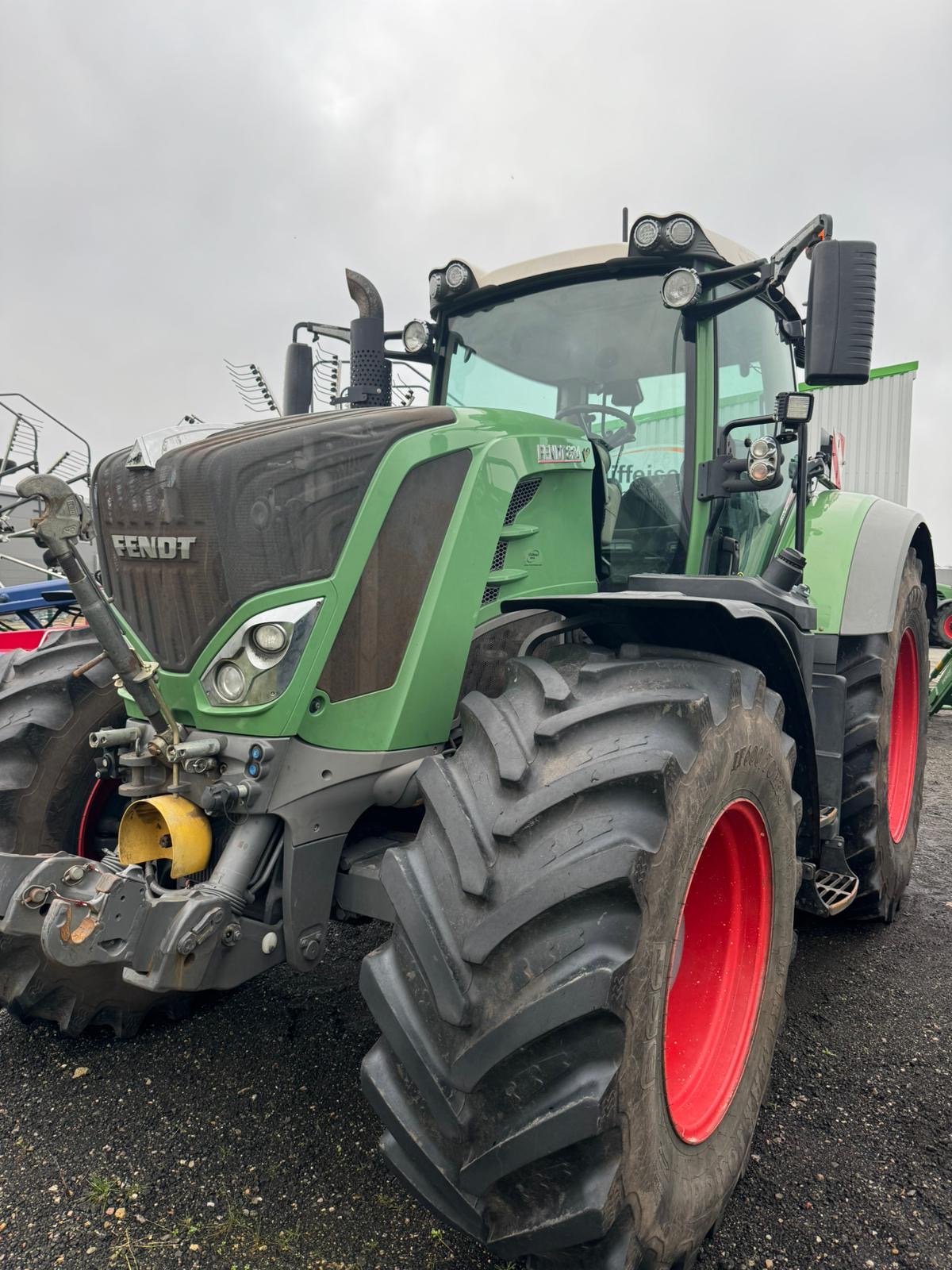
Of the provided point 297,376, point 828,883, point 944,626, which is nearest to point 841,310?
point 297,376

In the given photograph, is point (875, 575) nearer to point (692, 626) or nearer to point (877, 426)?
point (692, 626)

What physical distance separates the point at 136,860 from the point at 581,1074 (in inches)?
43.2

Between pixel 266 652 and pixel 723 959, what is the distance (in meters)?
1.33

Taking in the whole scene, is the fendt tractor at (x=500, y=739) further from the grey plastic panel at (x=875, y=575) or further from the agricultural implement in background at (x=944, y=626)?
the agricultural implement in background at (x=944, y=626)

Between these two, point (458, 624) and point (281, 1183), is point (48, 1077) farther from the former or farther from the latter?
point (458, 624)

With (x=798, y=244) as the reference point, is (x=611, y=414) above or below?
below

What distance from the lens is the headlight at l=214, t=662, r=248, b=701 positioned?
6.21 feet

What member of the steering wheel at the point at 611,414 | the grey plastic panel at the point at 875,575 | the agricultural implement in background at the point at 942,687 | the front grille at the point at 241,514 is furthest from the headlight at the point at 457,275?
the agricultural implement in background at the point at 942,687

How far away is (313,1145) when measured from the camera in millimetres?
2082

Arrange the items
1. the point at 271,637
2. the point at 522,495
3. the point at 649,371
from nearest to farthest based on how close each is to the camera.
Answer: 1. the point at 271,637
2. the point at 522,495
3. the point at 649,371

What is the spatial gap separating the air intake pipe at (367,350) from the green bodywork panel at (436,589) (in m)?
1.01

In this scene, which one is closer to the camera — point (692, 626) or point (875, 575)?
point (692, 626)

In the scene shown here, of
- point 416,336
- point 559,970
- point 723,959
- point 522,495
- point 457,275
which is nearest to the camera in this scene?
point 559,970

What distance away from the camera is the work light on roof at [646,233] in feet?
8.57
